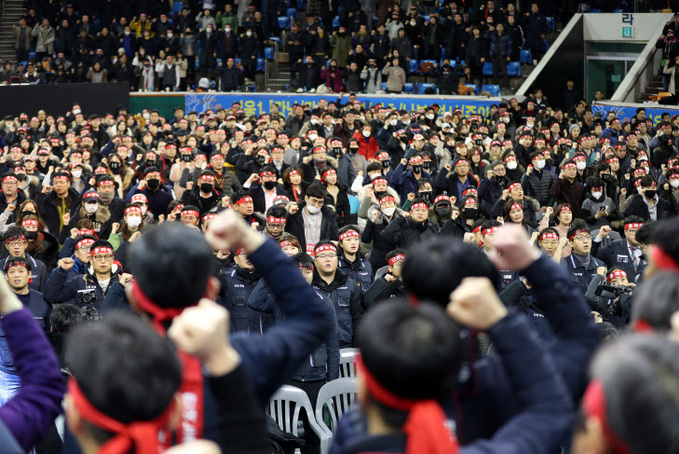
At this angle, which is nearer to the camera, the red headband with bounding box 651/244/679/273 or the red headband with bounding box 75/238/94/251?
the red headband with bounding box 651/244/679/273

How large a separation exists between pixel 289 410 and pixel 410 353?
16.0ft

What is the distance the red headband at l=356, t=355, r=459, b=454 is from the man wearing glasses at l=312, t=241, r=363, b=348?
5.97 metres

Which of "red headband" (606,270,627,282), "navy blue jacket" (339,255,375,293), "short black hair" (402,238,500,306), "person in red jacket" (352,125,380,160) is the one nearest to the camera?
"short black hair" (402,238,500,306)

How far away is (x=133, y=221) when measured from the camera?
10.5 m

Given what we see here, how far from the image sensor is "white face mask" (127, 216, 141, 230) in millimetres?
10453

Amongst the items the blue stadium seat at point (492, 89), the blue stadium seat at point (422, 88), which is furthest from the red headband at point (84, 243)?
the blue stadium seat at point (492, 89)

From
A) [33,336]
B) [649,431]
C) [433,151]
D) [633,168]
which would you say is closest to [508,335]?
[649,431]

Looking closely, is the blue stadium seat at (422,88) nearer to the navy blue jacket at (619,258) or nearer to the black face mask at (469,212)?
the black face mask at (469,212)

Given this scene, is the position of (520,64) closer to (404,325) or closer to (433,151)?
(433,151)

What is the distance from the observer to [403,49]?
28047mm

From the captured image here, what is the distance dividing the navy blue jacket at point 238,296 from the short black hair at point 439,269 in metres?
5.56

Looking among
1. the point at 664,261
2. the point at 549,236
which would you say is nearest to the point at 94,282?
the point at 549,236

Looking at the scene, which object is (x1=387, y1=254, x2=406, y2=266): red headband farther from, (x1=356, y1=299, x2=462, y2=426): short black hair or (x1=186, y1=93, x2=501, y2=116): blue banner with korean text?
(x1=186, y1=93, x2=501, y2=116): blue banner with korean text

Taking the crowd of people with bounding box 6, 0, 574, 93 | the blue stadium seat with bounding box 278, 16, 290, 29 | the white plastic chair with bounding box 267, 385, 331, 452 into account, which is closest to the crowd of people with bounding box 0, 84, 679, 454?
the white plastic chair with bounding box 267, 385, 331, 452
